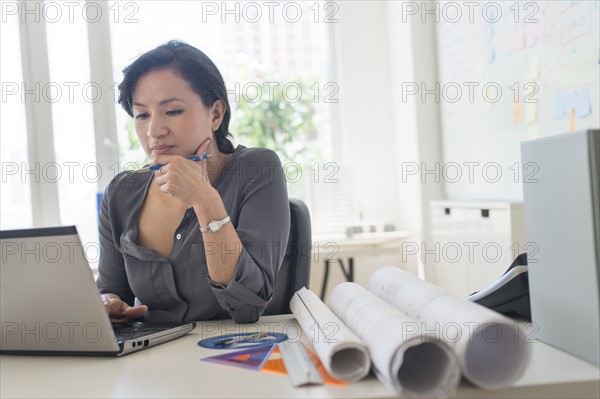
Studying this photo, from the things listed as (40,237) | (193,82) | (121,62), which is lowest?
(40,237)

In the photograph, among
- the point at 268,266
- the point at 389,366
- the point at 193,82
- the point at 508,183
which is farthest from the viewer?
the point at 508,183

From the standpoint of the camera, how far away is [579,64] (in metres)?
2.20

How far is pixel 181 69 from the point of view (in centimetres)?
156

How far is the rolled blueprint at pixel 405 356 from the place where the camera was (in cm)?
72

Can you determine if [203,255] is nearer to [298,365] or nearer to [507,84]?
[298,365]

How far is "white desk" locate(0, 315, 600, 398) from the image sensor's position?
0.75 metres

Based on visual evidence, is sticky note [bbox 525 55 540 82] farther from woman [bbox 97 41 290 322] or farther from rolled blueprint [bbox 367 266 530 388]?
rolled blueprint [bbox 367 266 530 388]

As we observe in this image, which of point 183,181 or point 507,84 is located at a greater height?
point 507,84

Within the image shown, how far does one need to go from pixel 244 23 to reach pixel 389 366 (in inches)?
144

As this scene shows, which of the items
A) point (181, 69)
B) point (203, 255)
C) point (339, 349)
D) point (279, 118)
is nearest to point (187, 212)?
point (203, 255)

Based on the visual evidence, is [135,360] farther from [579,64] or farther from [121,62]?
[121,62]

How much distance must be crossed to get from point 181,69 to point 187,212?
1.10ft

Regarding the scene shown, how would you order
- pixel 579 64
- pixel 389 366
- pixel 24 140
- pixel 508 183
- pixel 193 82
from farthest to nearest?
pixel 24 140
pixel 508 183
pixel 579 64
pixel 193 82
pixel 389 366

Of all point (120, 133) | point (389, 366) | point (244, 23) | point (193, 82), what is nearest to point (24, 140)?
point (120, 133)
